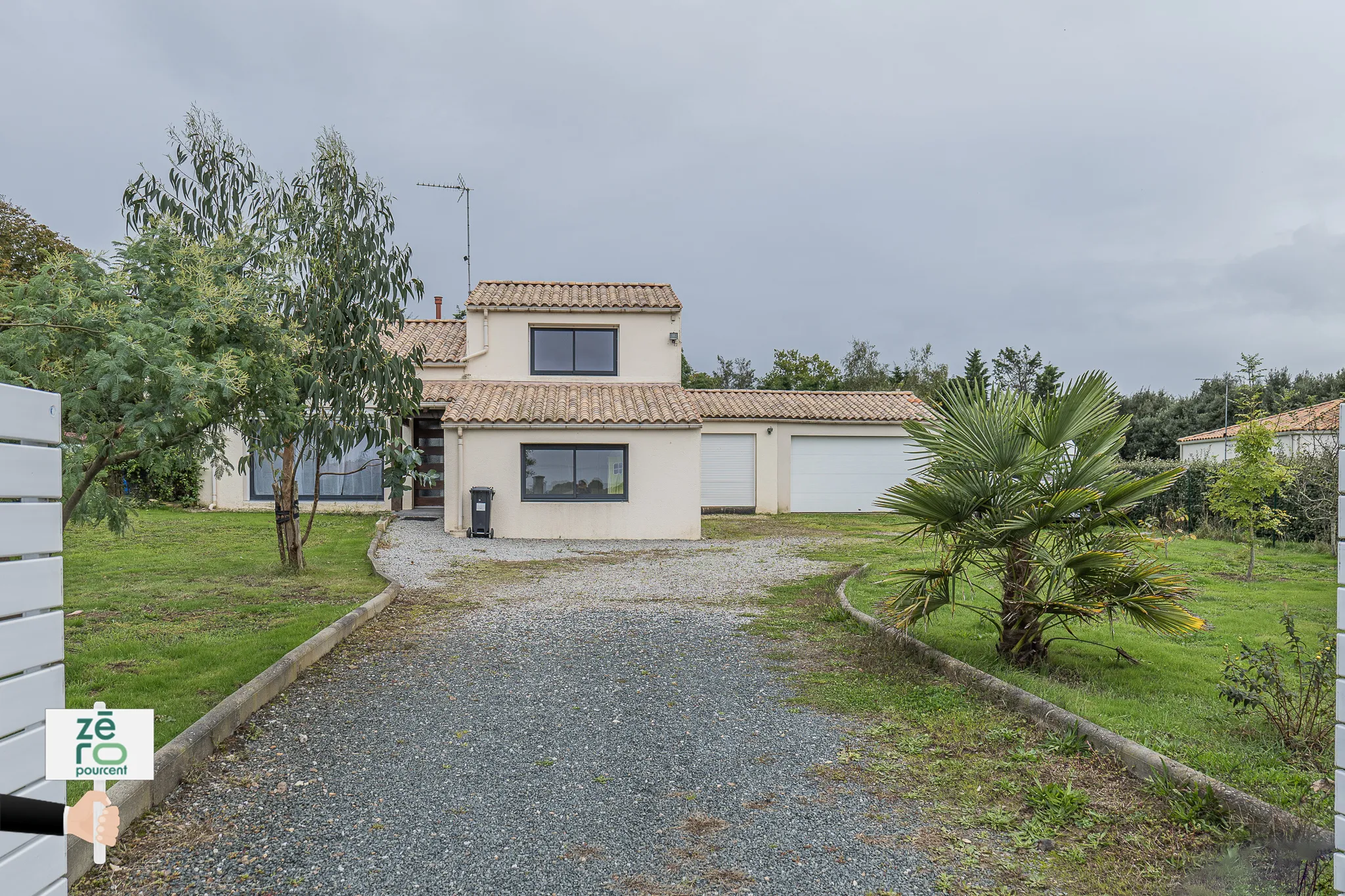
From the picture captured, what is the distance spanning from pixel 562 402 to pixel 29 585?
1686 cm

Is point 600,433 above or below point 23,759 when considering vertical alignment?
above

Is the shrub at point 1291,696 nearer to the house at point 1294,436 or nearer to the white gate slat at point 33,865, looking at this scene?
→ the house at point 1294,436

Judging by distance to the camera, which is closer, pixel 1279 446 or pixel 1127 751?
pixel 1127 751

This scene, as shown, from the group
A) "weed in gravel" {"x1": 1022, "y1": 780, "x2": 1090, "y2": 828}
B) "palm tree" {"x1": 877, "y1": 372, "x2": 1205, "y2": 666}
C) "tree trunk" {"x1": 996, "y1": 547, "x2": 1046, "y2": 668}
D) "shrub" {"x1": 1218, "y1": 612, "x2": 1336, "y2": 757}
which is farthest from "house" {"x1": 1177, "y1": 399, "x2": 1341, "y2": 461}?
"weed in gravel" {"x1": 1022, "y1": 780, "x2": 1090, "y2": 828}

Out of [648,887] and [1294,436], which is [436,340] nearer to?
[648,887]

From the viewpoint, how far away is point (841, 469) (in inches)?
994

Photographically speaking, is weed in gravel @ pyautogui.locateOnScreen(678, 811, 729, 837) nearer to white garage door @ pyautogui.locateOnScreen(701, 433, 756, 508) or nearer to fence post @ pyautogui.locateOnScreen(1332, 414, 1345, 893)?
fence post @ pyautogui.locateOnScreen(1332, 414, 1345, 893)

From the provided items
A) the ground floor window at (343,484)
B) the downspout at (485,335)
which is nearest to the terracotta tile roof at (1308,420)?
the downspout at (485,335)

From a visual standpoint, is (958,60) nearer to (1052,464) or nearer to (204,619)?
(1052,464)

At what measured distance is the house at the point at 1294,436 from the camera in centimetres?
1426

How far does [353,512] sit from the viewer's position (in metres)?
21.2

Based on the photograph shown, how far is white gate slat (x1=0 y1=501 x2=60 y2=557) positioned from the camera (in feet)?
6.12

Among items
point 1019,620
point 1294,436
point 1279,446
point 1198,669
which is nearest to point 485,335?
point 1019,620

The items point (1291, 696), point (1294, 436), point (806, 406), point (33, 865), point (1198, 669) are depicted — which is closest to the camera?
point (33, 865)
